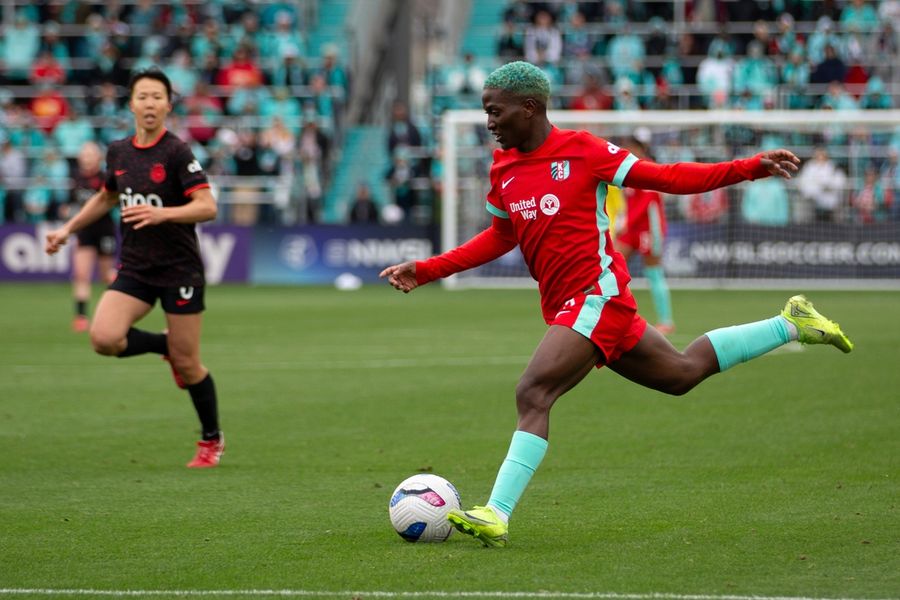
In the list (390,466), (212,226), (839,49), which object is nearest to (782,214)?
(839,49)

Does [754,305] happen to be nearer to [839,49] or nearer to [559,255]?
[839,49]

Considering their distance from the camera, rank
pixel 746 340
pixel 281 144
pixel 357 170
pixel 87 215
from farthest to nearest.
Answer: pixel 357 170
pixel 281 144
pixel 87 215
pixel 746 340

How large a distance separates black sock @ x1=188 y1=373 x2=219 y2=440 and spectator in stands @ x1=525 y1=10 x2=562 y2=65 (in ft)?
76.3

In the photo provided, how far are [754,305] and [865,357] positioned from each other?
7.73 meters

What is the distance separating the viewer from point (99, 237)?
67.1ft

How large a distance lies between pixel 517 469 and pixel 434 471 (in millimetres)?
2296

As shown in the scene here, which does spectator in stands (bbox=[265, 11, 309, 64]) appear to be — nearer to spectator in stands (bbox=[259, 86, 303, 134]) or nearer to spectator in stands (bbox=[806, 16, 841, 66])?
spectator in stands (bbox=[259, 86, 303, 134])

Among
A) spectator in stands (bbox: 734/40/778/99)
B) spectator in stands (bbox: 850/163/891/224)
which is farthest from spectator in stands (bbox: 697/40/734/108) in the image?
spectator in stands (bbox: 850/163/891/224)

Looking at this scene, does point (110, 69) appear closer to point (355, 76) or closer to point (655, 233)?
point (355, 76)

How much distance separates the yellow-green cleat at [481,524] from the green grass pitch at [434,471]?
0.13m

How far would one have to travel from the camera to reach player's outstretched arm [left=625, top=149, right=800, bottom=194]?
263 inches

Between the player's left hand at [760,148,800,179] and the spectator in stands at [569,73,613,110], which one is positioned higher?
the player's left hand at [760,148,800,179]

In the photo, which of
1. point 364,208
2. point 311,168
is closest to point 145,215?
point 364,208

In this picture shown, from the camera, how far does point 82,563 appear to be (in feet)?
21.3
